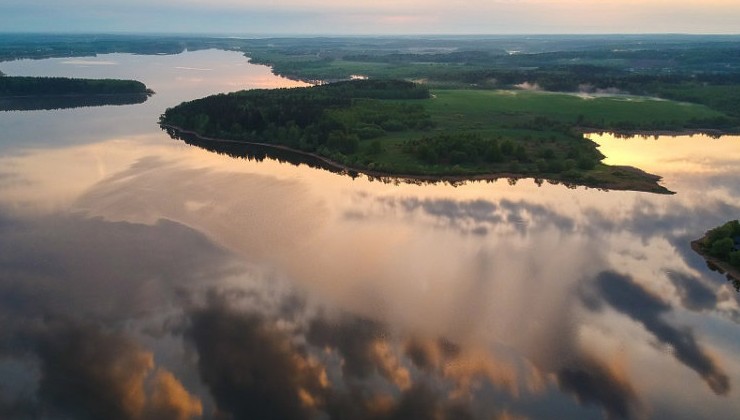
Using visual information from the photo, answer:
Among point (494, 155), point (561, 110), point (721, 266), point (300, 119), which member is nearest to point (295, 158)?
point (300, 119)

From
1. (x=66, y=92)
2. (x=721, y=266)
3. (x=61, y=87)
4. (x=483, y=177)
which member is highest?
(x=61, y=87)

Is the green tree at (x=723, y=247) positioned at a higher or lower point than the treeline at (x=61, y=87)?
lower

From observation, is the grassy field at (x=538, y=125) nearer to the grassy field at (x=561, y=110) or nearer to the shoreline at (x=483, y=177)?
the grassy field at (x=561, y=110)

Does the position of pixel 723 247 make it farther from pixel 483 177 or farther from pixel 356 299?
pixel 356 299

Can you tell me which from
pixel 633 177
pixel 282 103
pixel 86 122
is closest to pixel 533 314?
pixel 633 177

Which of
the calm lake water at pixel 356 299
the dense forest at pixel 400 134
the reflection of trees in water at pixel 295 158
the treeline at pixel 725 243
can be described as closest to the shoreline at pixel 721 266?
the treeline at pixel 725 243

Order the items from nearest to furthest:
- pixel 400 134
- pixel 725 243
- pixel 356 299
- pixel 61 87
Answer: pixel 356 299, pixel 725 243, pixel 400 134, pixel 61 87

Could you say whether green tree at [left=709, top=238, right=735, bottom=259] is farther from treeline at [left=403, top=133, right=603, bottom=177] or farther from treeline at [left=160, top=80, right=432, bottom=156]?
treeline at [left=160, top=80, right=432, bottom=156]

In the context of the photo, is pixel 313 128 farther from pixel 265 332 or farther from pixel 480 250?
pixel 265 332
